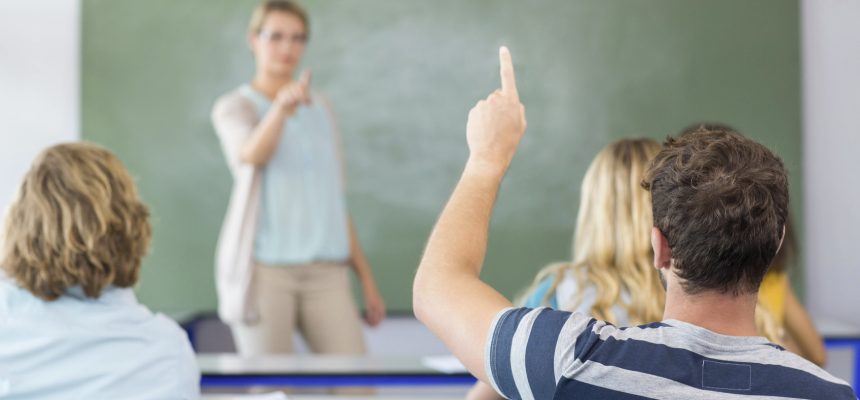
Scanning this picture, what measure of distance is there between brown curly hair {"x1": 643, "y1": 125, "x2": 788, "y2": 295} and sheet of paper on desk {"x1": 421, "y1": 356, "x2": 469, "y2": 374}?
5.37 feet

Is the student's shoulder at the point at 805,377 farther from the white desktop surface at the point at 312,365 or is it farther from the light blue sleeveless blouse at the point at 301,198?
the light blue sleeveless blouse at the point at 301,198

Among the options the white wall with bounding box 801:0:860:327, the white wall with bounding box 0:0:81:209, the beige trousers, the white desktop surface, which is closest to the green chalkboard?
the white wall with bounding box 0:0:81:209

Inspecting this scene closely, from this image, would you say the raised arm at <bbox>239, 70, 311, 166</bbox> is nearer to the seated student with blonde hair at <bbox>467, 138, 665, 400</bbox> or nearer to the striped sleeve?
the seated student with blonde hair at <bbox>467, 138, 665, 400</bbox>

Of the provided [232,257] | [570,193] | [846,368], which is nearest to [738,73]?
[570,193]

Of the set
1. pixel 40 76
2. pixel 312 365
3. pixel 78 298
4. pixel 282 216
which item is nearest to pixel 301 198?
pixel 282 216

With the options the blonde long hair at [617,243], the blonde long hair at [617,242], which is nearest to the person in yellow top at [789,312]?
the blonde long hair at [617,243]

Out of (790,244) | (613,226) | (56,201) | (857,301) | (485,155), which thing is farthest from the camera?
(857,301)

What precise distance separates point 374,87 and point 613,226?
261 cm

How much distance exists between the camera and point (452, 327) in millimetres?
945

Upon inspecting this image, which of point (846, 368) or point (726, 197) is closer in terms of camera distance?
point (726, 197)

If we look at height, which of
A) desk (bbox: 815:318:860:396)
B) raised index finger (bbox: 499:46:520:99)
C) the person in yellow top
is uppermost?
raised index finger (bbox: 499:46:520:99)

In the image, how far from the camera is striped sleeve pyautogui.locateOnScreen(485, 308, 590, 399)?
887mm

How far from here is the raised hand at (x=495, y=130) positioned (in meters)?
1.06

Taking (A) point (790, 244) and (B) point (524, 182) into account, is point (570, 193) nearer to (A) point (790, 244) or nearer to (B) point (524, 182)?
(B) point (524, 182)
